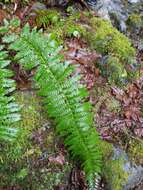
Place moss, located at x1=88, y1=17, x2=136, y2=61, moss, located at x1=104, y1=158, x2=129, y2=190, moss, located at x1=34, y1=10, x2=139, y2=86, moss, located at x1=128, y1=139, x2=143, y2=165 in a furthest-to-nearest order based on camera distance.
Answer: moss, located at x1=88, y1=17, x2=136, y2=61 < moss, located at x1=34, y1=10, x2=139, y2=86 < moss, located at x1=128, y1=139, x2=143, y2=165 < moss, located at x1=104, y1=158, x2=129, y2=190

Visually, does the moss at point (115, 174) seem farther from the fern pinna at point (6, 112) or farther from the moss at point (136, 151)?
the fern pinna at point (6, 112)

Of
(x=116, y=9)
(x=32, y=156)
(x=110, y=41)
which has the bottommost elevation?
(x=32, y=156)

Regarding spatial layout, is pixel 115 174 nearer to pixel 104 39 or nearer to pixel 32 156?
pixel 32 156

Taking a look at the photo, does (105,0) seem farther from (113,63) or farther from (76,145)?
(76,145)

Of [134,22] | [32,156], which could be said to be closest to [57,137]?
[32,156]

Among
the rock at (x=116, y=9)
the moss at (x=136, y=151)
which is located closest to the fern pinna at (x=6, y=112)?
the moss at (x=136, y=151)

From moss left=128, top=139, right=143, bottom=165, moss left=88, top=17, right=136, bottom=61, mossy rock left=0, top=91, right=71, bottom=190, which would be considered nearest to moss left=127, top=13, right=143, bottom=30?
moss left=88, top=17, right=136, bottom=61

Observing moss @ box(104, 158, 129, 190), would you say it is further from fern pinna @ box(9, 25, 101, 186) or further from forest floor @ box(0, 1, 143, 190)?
fern pinna @ box(9, 25, 101, 186)

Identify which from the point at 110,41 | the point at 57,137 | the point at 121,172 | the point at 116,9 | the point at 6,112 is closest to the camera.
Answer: the point at 6,112

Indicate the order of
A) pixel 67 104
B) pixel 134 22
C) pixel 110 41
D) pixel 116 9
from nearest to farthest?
pixel 67 104 < pixel 110 41 < pixel 134 22 < pixel 116 9
